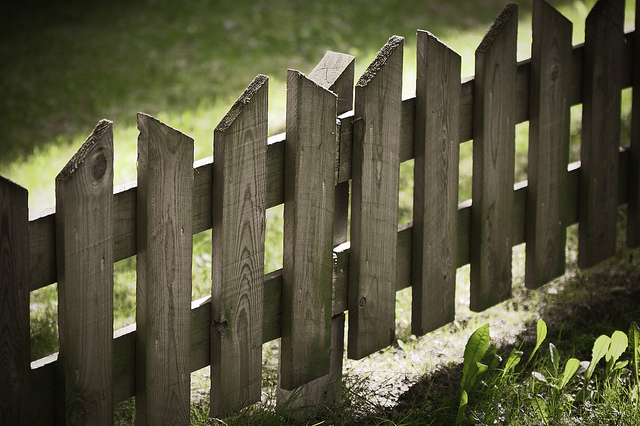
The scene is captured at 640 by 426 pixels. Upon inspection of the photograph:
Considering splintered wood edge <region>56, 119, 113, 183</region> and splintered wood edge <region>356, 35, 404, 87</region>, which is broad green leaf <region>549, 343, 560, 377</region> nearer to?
splintered wood edge <region>356, 35, 404, 87</region>

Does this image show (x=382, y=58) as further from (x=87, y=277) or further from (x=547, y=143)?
(x=87, y=277)

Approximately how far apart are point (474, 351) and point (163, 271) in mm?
1094

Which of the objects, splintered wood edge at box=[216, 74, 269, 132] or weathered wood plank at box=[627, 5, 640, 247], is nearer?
splintered wood edge at box=[216, 74, 269, 132]

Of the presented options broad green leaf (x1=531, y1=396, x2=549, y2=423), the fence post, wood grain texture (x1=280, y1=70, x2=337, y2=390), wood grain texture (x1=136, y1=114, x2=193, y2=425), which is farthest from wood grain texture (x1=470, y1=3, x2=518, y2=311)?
the fence post

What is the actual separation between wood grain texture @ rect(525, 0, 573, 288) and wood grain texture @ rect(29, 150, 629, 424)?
65 millimetres

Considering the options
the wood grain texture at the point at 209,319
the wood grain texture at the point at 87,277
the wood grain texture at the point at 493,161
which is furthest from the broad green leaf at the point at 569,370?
the wood grain texture at the point at 87,277

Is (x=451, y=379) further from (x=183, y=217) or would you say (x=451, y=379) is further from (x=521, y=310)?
(x=183, y=217)

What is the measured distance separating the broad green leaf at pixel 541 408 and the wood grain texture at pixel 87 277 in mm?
1415

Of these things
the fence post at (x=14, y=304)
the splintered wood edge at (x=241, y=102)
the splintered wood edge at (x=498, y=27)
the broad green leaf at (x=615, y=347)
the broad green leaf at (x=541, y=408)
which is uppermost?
the splintered wood edge at (x=498, y=27)

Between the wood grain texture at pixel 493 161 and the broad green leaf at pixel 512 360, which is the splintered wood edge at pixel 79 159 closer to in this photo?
the wood grain texture at pixel 493 161

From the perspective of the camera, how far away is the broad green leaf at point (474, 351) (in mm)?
2635

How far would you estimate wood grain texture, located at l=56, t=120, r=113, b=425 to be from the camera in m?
2.01

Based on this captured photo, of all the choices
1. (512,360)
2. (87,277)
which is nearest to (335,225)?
(512,360)

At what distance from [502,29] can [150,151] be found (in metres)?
1.40
